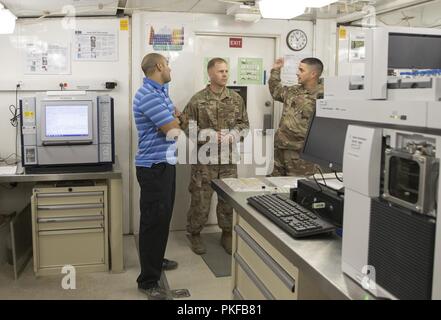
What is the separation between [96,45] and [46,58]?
0.43 metres

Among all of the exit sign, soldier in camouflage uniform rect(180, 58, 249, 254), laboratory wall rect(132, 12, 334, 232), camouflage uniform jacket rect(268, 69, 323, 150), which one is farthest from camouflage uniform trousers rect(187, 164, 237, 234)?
the exit sign

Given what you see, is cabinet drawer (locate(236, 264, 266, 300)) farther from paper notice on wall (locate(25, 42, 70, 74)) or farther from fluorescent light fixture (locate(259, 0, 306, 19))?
paper notice on wall (locate(25, 42, 70, 74))

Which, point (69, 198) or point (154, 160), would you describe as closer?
point (154, 160)

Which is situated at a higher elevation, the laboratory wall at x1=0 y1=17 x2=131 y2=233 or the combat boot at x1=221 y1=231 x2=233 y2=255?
the laboratory wall at x1=0 y1=17 x2=131 y2=233

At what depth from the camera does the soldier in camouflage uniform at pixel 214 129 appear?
3975 millimetres

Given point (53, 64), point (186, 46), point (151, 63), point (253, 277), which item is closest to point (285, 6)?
point (151, 63)

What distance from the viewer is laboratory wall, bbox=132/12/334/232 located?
417 centimetres

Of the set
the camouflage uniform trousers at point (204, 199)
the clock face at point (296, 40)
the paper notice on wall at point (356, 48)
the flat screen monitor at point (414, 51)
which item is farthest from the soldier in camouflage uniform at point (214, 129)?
the flat screen monitor at point (414, 51)

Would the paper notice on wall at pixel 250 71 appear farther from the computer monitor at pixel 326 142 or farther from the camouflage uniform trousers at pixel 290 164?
the computer monitor at pixel 326 142

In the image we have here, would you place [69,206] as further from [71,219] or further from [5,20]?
[5,20]

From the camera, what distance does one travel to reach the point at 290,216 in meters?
1.89

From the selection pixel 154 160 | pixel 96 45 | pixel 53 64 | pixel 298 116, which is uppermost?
pixel 96 45

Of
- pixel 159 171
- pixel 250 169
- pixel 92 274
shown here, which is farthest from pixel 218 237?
pixel 159 171
